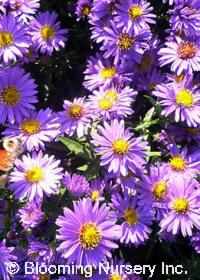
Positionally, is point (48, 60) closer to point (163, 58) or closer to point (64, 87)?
point (64, 87)

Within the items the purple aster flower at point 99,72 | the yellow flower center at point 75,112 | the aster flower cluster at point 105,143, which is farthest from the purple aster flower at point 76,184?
the purple aster flower at point 99,72

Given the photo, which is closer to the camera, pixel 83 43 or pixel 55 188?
pixel 55 188

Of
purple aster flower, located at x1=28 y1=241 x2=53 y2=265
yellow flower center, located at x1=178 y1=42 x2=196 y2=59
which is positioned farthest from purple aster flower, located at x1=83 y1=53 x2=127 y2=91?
purple aster flower, located at x1=28 y1=241 x2=53 y2=265

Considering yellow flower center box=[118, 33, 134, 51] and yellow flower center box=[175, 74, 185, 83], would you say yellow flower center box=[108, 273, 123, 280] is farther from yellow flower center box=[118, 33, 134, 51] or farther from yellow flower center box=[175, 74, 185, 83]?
yellow flower center box=[118, 33, 134, 51]

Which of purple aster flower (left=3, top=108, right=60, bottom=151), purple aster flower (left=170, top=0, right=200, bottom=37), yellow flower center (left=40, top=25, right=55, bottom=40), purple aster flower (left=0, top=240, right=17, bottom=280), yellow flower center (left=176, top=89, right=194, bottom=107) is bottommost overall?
purple aster flower (left=0, top=240, right=17, bottom=280)

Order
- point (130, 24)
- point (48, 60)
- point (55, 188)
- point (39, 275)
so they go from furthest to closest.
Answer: point (48, 60), point (130, 24), point (39, 275), point (55, 188)

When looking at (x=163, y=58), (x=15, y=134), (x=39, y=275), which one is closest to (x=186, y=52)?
(x=163, y=58)

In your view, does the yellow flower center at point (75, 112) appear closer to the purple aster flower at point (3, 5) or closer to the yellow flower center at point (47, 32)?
the yellow flower center at point (47, 32)
